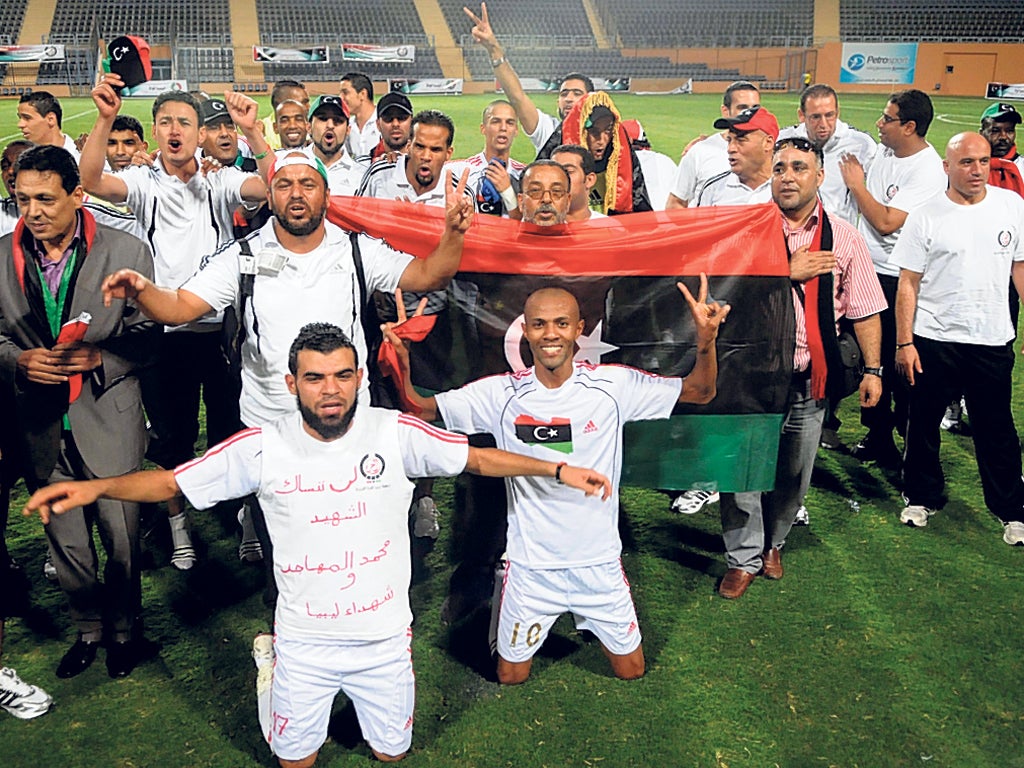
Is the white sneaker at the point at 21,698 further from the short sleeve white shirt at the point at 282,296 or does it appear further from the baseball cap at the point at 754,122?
the baseball cap at the point at 754,122

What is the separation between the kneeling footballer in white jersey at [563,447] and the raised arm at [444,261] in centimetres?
36

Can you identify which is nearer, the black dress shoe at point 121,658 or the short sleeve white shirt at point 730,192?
the black dress shoe at point 121,658

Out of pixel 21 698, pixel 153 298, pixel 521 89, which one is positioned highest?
pixel 521 89

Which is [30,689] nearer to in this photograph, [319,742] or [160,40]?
[319,742]

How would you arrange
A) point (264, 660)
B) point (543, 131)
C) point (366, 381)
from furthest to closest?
point (543, 131) → point (366, 381) → point (264, 660)

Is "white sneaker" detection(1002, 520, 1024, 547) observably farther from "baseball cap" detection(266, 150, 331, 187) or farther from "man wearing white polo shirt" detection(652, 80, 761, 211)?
"baseball cap" detection(266, 150, 331, 187)

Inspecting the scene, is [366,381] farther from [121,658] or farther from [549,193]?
[121,658]

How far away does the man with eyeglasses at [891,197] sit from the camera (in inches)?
254

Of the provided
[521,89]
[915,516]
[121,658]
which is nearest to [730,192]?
[521,89]

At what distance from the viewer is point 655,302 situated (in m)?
4.86

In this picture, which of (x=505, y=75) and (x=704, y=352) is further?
(x=505, y=75)

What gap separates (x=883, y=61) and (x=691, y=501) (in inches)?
1541

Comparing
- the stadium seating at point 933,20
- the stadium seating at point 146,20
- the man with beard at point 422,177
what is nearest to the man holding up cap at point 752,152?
the man with beard at point 422,177

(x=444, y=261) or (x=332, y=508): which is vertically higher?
(x=444, y=261)
